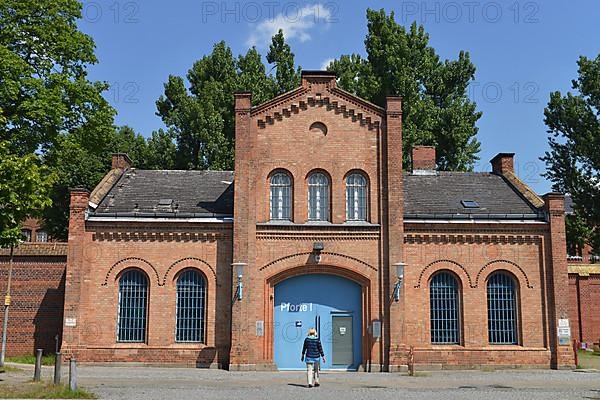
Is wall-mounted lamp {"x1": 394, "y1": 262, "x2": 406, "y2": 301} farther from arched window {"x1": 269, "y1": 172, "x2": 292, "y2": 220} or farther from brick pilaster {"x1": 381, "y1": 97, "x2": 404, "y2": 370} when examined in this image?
arched window {"x1": 269, "y1": 172, "x2": 292, "y2": 220}

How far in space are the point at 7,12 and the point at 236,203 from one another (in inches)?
473

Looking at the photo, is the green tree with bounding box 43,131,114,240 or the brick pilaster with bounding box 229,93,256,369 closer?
the brick pilaster with bounding box 229,93,256,369

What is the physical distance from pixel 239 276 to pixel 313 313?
10.1 feet

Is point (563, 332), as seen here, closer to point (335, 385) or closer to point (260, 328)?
point (335, 385)

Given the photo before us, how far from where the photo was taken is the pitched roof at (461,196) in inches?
1040

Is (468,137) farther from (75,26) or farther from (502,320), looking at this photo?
(75,26)

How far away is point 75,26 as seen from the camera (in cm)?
2994

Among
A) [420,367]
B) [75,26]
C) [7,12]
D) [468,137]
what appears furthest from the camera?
[468,137]

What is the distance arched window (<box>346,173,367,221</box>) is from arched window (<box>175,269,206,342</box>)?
599 centimetres

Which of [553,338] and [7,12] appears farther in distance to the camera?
[7,12]

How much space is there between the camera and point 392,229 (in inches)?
990

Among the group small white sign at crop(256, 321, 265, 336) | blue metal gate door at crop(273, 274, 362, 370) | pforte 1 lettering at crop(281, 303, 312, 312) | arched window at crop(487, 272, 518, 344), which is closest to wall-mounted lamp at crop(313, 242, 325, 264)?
blue metal gate door at crop(273, 274, 362, 370)

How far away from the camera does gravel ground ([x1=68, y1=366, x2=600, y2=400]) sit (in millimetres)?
17172

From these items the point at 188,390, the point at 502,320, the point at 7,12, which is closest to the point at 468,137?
the point at 502,320
